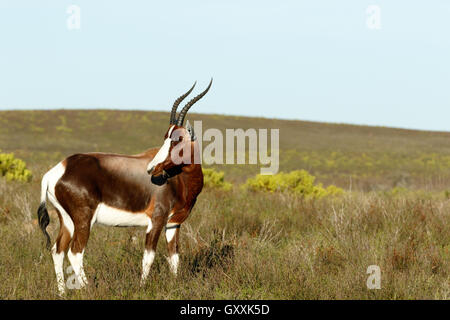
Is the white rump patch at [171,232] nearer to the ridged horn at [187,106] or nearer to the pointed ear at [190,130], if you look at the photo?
the pointed ear at [190,130]

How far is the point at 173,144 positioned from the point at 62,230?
157 centimetres

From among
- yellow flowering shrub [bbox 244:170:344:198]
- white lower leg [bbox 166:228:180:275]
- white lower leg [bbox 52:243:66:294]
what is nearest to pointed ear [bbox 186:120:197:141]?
white lower leg [bbox 166:228:180:275]

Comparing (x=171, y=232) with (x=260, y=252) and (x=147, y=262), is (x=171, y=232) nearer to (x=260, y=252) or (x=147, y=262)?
(x=147, y=262)

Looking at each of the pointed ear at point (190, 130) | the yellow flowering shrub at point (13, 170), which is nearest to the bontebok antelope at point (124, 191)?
the pointed ear at point (190, 130)

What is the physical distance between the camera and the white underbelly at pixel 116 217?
512 cm

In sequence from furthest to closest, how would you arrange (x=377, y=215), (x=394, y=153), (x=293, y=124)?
(x=293, y=124) → (x=394, y=153) → (x=377, y=215)

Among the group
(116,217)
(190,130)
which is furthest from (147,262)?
(190,130)

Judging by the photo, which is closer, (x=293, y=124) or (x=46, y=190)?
(x=46, y=190)

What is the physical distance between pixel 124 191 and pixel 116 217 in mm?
289
